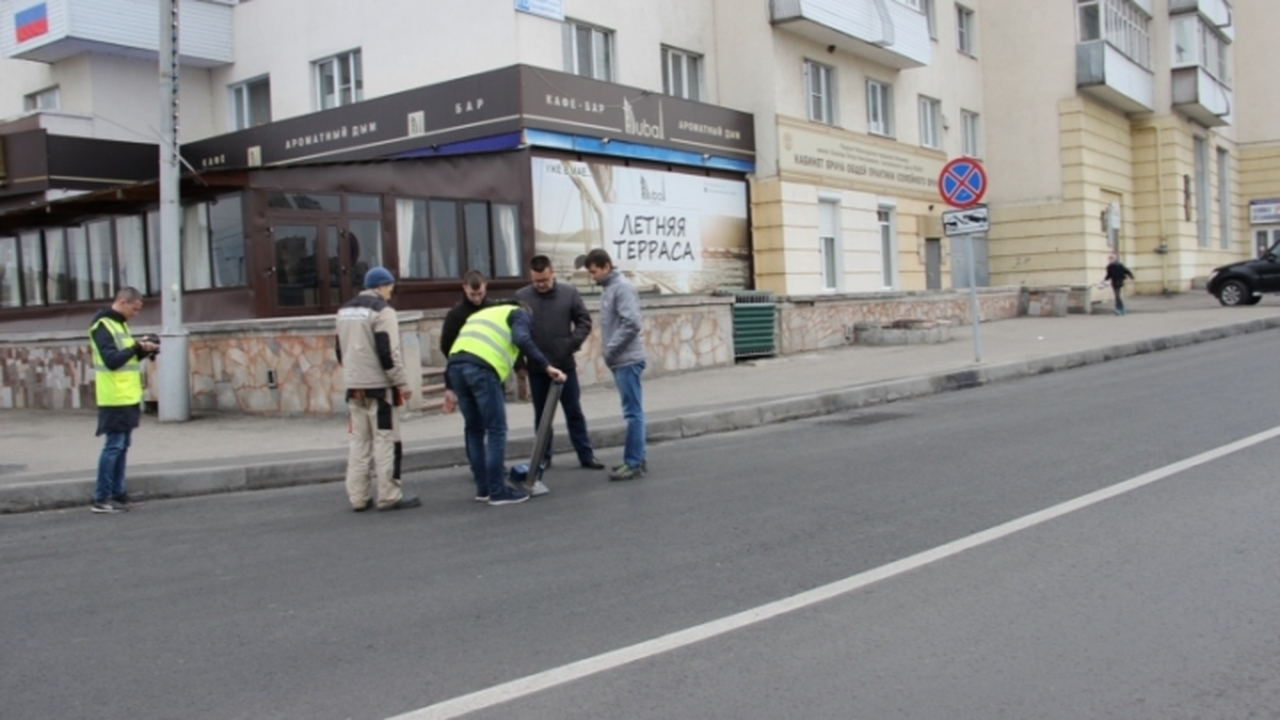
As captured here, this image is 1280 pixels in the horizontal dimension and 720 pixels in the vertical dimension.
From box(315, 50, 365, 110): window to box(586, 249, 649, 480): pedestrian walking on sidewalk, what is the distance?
13705 millimetres

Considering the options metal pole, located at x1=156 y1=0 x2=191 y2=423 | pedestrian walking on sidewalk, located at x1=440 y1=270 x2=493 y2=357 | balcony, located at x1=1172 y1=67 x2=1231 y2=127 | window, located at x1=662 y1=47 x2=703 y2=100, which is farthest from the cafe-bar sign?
balcony, located at x1=1172 y1=67 x2=1231 y2=127

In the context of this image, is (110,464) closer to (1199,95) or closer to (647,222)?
(647,222)

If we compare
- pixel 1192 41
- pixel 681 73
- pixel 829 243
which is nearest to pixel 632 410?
pixel 681 73

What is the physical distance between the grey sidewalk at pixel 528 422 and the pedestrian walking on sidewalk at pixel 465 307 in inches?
67.4

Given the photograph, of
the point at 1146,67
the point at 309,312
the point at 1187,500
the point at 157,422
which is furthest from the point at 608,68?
the point at 1146,67

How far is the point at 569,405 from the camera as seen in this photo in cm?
944

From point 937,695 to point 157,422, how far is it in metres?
11.8

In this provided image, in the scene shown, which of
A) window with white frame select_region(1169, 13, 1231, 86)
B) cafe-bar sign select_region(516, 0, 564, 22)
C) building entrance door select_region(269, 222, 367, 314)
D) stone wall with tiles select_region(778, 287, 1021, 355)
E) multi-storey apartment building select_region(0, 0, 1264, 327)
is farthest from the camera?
window with white frame select_region(1169, 13, 1231, 86)

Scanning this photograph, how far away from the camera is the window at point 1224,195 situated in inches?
1652

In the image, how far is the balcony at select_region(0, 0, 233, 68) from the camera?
75.8 feet

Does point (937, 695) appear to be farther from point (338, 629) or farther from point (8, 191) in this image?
point (8, 191)

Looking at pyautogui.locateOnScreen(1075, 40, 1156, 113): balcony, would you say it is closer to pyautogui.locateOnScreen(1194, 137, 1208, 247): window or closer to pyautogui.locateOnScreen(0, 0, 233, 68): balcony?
pyautogui.locateOnScreen(1194, 137, 1208, 247): window

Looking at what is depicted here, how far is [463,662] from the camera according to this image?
4.51 m

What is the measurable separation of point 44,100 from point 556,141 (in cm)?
1487
